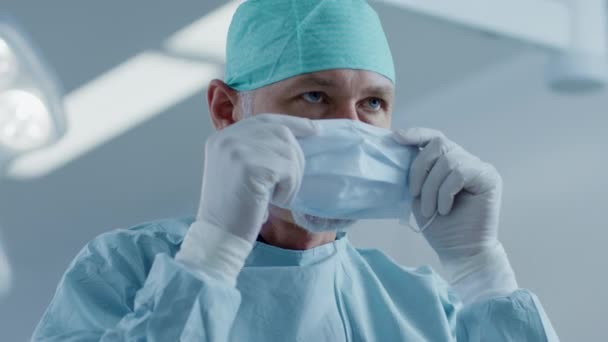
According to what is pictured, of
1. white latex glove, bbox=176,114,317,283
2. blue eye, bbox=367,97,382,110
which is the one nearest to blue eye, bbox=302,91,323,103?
blue eye, bbox=367,97,382,110

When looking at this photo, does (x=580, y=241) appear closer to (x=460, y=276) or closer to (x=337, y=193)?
(x=460, y=276)

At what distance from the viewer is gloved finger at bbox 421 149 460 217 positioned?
1.66 m

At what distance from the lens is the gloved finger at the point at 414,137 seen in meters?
1.67

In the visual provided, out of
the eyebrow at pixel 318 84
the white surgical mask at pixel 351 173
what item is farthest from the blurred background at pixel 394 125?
the white surgical mask at pixel 351 173

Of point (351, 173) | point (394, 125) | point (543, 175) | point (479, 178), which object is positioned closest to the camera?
point (351, 173)

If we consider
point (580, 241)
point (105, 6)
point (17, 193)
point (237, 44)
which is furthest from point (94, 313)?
point (580, 241)

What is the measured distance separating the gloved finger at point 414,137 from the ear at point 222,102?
0.41 metres

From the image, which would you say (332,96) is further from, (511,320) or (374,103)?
(511,320)

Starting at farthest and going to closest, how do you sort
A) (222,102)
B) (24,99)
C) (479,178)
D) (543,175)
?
(543,175) < (24,99) < (222,102) < (479,178)

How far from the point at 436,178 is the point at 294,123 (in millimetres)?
290

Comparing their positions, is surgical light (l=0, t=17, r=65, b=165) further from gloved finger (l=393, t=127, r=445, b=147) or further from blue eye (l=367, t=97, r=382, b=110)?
gloved finger (l=393, t=127, r=445, b=147)

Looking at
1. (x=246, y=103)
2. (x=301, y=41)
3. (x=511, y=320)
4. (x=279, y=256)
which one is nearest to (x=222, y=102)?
(x=246, y=103)

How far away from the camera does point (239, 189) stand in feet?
4.92

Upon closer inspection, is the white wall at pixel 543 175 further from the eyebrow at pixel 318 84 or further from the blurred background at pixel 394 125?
the eyebrow at pixel 318 84
